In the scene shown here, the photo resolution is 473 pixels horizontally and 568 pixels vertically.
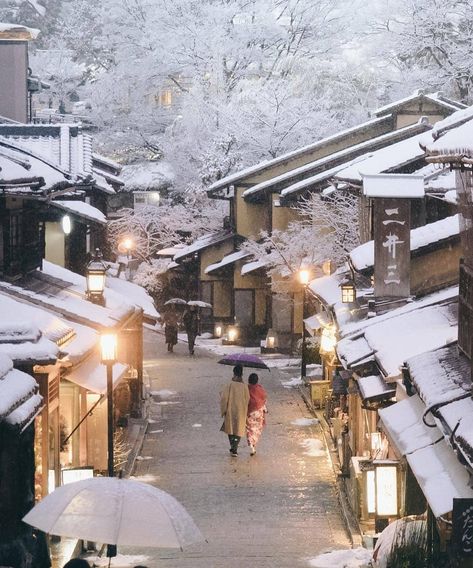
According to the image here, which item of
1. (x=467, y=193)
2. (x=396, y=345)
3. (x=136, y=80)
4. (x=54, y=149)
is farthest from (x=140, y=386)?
(x=136, y=80)

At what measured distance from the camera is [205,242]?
164ft

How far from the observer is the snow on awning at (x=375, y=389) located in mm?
16484

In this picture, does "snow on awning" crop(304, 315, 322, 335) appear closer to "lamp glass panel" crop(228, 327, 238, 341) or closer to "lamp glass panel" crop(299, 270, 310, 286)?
"lamp glass panel" crop(299, 270, 310, 286)

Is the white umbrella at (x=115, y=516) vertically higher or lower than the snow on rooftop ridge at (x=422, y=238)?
lower

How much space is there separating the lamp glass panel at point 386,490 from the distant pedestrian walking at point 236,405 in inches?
299

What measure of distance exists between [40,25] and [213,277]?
34.8 metres

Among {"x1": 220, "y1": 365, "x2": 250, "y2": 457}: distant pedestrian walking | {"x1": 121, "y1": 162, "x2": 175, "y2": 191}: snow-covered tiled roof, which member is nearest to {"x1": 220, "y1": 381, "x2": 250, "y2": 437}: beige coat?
{"x1": 220, "y1": 365, "x2": 250, "y2": 457}: distant pedestrian walking

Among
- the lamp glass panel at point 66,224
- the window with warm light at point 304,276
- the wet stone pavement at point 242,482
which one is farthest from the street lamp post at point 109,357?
the window with warm light at point 304,276

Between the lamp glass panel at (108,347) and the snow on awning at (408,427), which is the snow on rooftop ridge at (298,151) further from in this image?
the snow on awning at (408,427)

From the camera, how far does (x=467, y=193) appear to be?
43.0ft

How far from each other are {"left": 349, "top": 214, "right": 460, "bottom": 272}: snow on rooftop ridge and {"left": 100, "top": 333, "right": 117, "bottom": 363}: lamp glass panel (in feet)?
18.6

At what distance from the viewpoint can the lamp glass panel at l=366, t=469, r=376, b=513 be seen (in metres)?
16.0

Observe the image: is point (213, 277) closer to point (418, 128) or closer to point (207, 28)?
point (418, 128)

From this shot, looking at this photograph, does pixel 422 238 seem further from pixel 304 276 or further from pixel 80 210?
pixel 80 210
